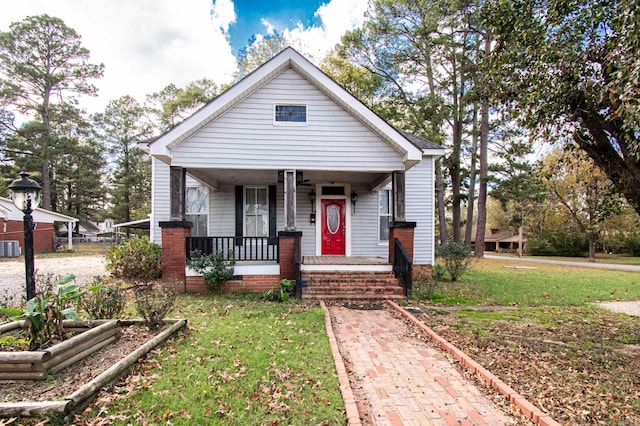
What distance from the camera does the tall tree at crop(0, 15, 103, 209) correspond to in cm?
2381

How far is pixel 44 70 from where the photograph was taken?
993 inches

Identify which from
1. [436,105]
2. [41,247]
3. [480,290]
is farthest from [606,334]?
[41,247]

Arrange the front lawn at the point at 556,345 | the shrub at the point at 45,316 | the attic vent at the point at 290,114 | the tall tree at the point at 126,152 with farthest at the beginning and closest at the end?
the tall tree at the point at 126,152 < the attic vent at the point at 290,114 < the shrub at the point at 45,316 < the front lawn at the point at 556,345

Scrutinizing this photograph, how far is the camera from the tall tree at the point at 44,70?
23.8m

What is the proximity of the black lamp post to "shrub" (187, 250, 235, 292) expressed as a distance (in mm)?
3236

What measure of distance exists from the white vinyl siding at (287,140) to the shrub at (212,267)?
240cm

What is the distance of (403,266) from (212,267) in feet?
16.4

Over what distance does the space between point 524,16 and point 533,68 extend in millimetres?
967

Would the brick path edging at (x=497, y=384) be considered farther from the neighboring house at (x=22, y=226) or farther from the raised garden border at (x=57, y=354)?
the neighboring house at (x=22, y=226)

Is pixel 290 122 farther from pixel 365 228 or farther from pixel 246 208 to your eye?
pixel 365 228

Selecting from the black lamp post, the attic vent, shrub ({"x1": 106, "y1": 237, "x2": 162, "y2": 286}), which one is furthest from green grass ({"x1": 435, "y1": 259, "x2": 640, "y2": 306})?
the black lamp post

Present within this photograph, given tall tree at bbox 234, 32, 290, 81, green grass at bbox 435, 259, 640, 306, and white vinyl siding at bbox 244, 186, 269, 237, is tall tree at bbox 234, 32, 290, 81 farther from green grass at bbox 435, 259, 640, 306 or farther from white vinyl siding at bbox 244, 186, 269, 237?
green grass at bbox 435, 259, 640, 306

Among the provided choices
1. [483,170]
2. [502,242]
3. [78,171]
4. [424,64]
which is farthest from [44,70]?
[502,242]

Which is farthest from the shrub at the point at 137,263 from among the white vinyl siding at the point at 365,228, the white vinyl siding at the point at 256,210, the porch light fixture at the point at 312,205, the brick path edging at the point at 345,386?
the white vinyl siding at the point at 365,228
